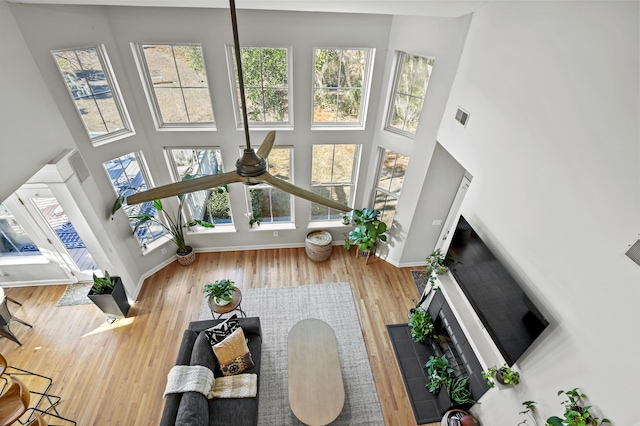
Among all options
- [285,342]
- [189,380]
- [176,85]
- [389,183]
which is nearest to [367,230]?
[389,183]

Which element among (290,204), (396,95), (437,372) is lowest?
(437,372)

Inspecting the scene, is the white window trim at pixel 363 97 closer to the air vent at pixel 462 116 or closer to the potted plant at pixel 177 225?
the air vent at pixel 462 116

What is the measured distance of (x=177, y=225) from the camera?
18.2 feet

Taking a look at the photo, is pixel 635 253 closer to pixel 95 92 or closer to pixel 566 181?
pixel 566 181

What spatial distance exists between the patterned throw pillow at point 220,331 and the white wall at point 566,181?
9.83ft

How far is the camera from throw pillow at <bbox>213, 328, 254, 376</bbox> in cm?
362

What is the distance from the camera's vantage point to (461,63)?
354cm

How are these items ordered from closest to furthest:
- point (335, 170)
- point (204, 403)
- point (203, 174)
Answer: point (204, 403), point (203, 174), point (335, 170)

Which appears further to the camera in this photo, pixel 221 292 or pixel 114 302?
pixel 114 302

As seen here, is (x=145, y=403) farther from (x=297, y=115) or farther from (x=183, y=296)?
(x=297, y=115)

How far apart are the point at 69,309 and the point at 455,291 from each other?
Answer: 582 cm

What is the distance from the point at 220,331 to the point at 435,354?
299 cm

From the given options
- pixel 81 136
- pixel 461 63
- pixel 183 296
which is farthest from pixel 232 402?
pixel 461 63

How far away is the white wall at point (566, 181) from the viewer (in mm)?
1816
